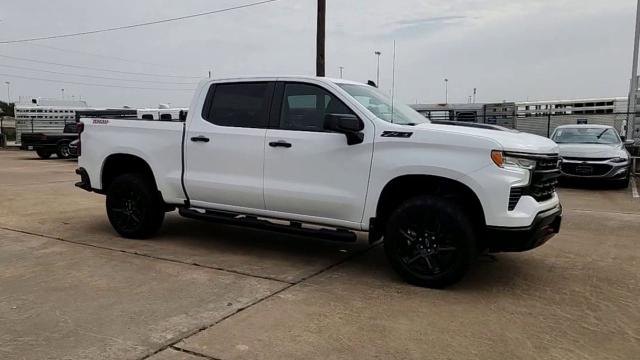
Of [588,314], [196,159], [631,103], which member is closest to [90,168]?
[196,159]

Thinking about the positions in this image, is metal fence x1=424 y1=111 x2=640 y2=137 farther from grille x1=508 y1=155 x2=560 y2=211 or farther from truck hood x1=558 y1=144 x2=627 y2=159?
grille x1=508 y1=155 x2=560 y2=211

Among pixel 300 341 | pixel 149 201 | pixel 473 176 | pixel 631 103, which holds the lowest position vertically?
pixel 300 341

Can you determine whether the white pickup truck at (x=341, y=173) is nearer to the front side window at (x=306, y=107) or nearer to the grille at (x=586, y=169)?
the front side window at (x=306, y=107)

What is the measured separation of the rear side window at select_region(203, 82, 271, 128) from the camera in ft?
19.9

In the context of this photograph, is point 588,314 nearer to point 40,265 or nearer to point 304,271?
point 304,271

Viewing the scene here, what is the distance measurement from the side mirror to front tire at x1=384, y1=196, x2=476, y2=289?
767 millimetres

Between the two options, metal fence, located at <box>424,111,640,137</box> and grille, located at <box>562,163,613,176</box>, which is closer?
grille, located at <box>562,163,613,176</box>

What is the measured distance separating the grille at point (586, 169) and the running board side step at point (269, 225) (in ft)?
29.3

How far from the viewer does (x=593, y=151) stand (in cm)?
1295

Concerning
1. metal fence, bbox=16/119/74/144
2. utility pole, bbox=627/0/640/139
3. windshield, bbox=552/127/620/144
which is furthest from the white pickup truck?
metal fence, bbox=16/119/74/144

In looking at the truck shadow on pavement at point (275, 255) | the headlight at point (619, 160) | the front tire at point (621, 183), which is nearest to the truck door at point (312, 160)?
the truck shadow on pavement at point (275, 255)

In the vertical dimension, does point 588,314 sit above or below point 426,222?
below

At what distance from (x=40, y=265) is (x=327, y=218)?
9.63ft

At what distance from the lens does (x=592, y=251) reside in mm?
6598
